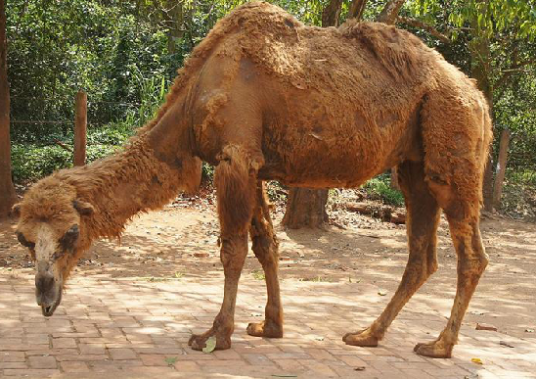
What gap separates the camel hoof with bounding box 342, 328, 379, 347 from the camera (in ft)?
20.0

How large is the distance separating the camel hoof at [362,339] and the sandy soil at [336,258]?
1.71 metres

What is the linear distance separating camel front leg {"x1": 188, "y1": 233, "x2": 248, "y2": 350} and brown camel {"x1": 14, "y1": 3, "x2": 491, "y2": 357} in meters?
0.01

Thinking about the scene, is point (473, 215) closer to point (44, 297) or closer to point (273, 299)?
point (273, 299)

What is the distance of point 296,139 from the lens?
18.9 ft

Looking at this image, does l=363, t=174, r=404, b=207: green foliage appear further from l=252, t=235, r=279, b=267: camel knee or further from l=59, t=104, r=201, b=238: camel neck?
l=59, t=104, r=201, b=238: camel neck

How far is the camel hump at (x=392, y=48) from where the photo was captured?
609 cm

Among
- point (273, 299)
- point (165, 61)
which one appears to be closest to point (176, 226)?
point (165, 61)

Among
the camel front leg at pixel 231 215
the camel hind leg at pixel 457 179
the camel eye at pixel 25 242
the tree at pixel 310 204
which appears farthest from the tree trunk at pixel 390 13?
the camel eye at pixel 25 242

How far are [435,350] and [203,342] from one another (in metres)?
1.83

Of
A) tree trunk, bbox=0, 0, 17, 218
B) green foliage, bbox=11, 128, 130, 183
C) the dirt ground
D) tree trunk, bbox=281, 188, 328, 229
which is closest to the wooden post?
the dirt ground

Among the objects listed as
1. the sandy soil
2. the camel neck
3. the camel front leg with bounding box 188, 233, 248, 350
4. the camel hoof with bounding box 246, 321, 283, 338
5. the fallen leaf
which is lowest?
the sandy soil

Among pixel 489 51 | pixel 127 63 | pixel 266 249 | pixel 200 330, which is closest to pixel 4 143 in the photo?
pixel 127 63

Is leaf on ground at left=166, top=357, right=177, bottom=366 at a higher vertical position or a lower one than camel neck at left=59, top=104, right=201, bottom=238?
lower

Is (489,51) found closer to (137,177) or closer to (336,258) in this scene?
(336,258)
